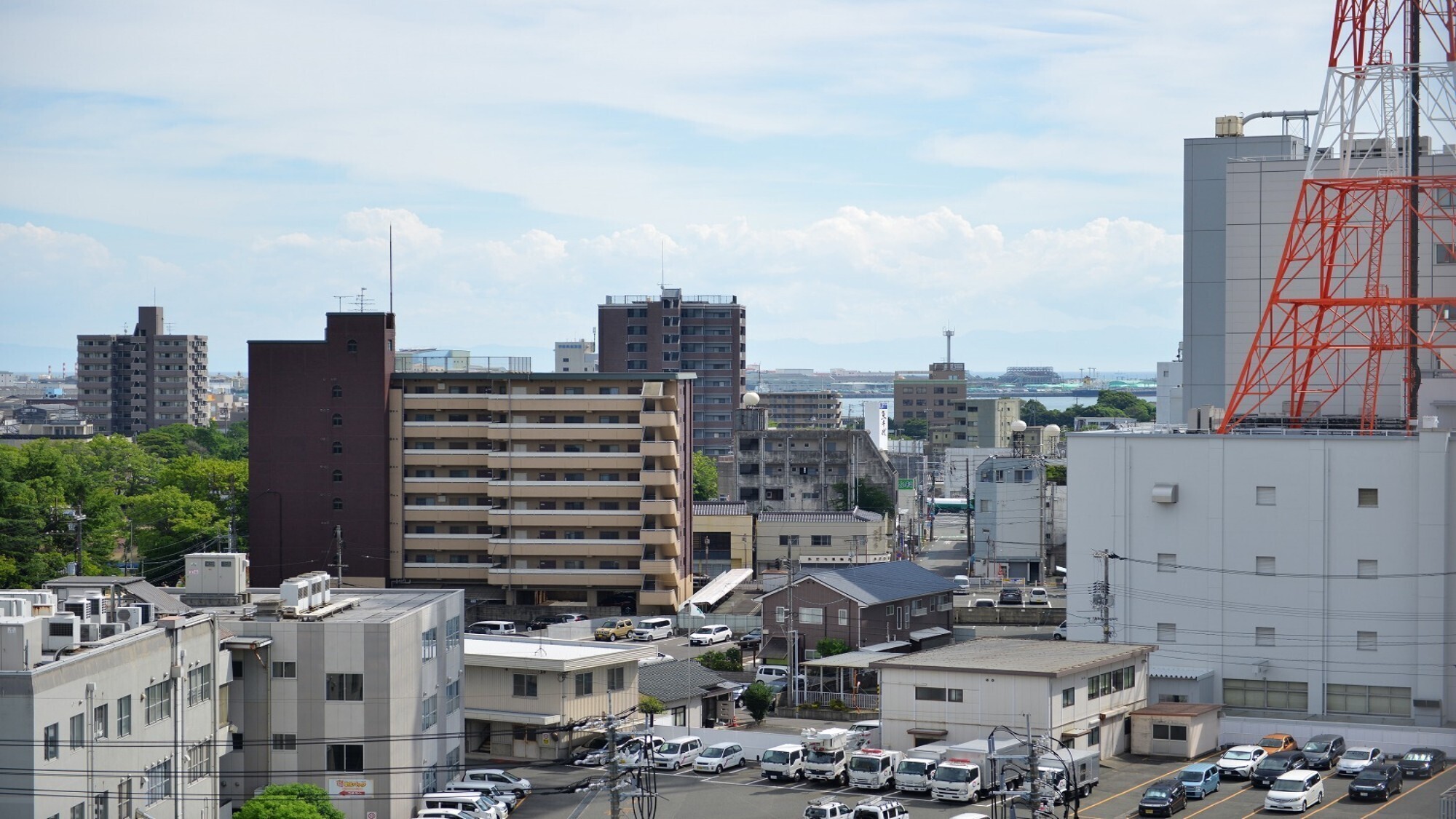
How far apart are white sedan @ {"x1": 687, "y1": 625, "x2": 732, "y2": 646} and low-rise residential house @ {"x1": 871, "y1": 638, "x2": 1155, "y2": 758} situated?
18284mm

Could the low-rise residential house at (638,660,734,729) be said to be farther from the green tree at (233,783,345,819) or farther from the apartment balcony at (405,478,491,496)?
the apartment balcony at (405,478,491,496)

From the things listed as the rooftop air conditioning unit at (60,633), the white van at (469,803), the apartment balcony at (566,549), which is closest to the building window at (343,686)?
the white van at (469,803)

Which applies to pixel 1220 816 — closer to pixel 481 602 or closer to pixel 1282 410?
pixel 1282 410

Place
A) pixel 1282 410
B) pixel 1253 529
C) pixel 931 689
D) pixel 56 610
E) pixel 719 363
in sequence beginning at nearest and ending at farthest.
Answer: pixel 56 610, pixel 931 689, pixel 1253 529, pixel 1282 410, pixel 719 363

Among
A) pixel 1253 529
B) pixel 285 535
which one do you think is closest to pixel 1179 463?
pixel 1253 529

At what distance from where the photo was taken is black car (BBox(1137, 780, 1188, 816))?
88.9ft

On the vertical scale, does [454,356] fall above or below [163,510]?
above

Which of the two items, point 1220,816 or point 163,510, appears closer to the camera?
point 1220,816

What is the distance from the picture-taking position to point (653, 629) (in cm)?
5309

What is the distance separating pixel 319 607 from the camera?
29422 mm

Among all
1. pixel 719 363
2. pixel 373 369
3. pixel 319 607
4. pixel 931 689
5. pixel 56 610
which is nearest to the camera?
pixel 56 610

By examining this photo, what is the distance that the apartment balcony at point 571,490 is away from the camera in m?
58.2

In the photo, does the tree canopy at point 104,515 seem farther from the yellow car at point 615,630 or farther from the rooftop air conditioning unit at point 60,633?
the rooftop air conditioning unit at point 60,633

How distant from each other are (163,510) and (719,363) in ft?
186
